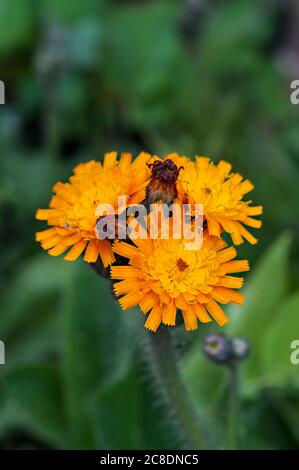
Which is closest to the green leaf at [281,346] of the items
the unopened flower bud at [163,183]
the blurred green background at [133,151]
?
the blurred green background at [133,151]

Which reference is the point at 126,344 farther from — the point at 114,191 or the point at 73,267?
the point at 114,191

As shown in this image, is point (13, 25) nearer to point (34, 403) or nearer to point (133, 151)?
point (133, 151)

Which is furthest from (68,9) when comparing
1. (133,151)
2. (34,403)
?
(34,403)

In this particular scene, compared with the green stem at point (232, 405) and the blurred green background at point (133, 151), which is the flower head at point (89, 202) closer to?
the blurred green background at point (133, 151)

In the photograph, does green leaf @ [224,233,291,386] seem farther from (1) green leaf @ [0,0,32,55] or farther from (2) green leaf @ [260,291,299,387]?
(1) green leaf @ [0,0,32,55]


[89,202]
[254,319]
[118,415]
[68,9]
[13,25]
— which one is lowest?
[118,415]
